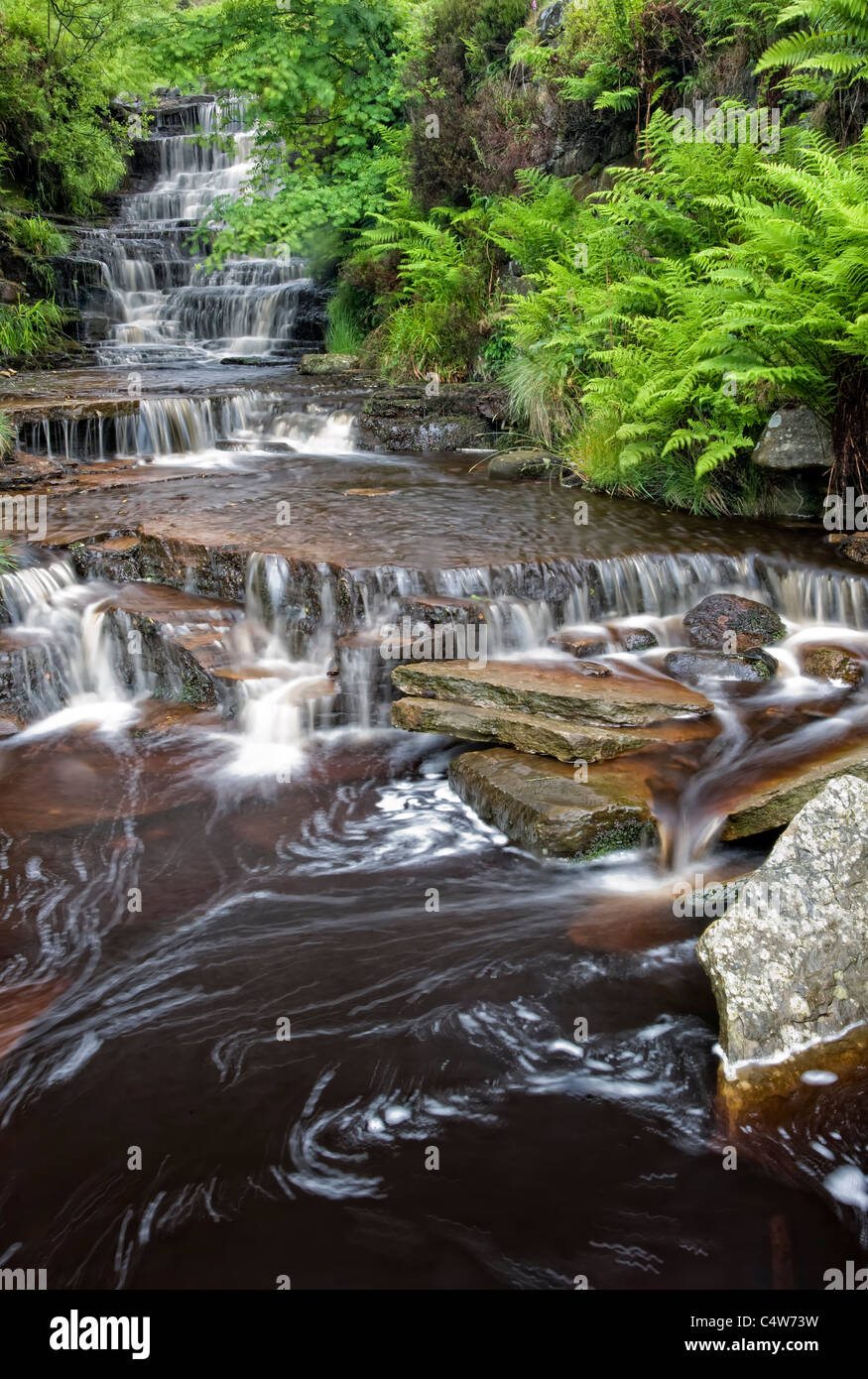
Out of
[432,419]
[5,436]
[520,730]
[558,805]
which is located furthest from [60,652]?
[432,419]

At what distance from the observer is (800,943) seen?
3104 millimetres

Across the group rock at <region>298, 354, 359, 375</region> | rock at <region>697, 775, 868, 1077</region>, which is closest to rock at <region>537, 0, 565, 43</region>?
rock at <region>298, 354, 359, 375</region>

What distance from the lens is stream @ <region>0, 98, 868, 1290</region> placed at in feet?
8.61

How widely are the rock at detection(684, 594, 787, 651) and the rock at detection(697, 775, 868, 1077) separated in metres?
3.37

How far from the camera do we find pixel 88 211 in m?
19.1

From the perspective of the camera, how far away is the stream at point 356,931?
8.61 feet

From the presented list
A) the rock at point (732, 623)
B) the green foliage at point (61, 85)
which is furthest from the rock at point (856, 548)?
the green foliage at point (61, 85)

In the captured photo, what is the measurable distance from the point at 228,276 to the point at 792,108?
10936 mm

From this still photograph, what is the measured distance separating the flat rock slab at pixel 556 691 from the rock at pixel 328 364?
9.02m

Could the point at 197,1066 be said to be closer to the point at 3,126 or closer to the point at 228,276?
the point at 228,276
